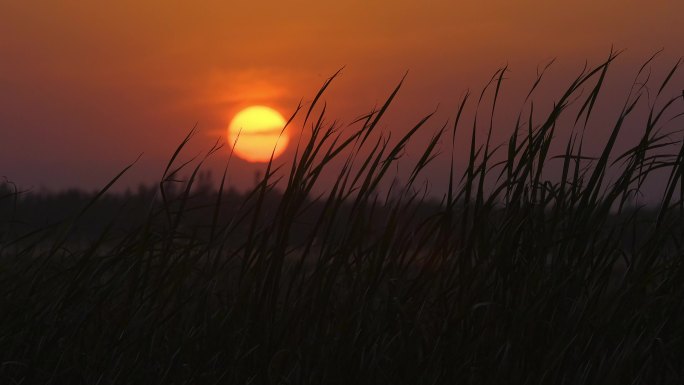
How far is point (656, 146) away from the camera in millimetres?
3137

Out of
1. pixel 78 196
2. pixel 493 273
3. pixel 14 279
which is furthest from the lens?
pixel 78 196

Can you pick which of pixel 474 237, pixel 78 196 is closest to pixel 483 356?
pixel 474 237

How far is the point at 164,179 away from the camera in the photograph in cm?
316

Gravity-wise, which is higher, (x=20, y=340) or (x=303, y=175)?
(x=303, y=175)

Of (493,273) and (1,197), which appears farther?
(1,197)

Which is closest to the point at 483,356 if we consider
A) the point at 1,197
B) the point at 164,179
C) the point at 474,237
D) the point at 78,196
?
the point at 474,237

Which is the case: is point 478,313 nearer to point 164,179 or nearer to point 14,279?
point 164,179

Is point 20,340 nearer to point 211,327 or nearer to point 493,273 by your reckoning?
point 211,327

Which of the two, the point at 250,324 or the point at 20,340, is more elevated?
the point at 250,324

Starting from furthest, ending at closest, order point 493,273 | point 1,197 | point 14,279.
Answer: point 1,197
point 14,279
point 493,273

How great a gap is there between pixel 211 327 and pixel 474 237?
848 millimetres

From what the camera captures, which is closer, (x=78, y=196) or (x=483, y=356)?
(x=483, y=356)

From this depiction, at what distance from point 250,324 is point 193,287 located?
11.9 inches

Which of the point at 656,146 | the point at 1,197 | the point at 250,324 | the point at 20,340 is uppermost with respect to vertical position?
the point at 656,146
